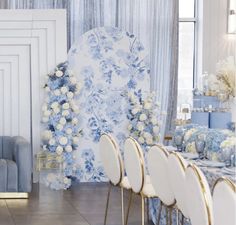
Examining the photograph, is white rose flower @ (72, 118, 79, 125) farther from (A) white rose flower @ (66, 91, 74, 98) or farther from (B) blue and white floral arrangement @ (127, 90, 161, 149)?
(B) blue and white floral arrangement @ (127, 90, 161, 149)

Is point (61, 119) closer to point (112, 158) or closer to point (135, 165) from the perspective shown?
point (112, 158)

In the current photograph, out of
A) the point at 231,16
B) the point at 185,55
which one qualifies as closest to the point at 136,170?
the point at 231,16

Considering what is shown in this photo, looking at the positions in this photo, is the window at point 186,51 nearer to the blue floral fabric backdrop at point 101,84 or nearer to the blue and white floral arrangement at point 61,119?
the blue floral fabric backdrop at point 101,84

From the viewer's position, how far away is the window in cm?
989

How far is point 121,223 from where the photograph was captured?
19.7 ft

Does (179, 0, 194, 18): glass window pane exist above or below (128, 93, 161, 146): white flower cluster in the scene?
above

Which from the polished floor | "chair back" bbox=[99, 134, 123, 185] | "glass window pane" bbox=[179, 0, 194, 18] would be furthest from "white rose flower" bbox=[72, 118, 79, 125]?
"glass window pane" bbox=[179, 0, 194, 18]

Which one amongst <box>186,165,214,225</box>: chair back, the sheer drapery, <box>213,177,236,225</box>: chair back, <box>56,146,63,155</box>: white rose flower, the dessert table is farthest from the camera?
the sheer drapery

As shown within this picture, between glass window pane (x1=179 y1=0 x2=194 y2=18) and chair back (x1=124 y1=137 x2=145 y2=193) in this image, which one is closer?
chair back (x1=124 y1=137 x2=145 y2=193)

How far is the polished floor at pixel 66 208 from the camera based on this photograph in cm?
609

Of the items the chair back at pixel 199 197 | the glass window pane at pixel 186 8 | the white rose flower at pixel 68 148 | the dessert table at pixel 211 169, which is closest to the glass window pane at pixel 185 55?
the glass window pane at pixel 186 8

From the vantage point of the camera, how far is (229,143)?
436 cm

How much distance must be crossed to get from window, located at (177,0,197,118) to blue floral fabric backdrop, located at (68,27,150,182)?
1.77m

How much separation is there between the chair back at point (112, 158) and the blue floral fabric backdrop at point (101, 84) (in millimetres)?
2584
